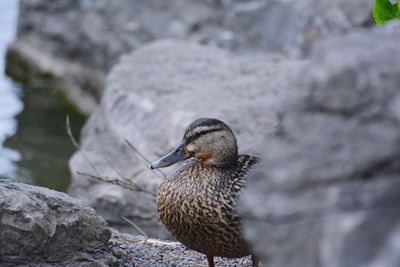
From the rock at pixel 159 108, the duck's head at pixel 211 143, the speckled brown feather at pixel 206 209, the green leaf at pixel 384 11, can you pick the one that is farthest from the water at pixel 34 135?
the green leaf at pixel 384 11

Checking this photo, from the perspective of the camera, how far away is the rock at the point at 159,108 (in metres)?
6.77

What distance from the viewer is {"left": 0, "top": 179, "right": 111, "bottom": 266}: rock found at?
3795mm

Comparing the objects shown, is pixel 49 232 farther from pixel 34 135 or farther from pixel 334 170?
pixel 34 135

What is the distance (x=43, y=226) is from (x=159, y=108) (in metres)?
3.58

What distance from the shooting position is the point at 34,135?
10.6 metres

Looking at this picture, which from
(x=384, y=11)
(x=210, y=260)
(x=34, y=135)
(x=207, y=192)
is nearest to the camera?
(x=384, y=11)

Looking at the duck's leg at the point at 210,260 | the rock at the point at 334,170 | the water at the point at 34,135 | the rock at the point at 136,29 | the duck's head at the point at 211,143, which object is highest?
the rock at the point at 136,29

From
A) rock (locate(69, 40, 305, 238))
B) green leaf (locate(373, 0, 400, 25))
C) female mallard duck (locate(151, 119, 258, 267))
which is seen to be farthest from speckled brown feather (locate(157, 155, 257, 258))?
rock (locate(69, 40, 305, 238))

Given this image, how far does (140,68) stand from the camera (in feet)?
27.3

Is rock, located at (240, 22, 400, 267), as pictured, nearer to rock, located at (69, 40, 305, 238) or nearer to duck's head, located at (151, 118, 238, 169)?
duck's head, located at (151, 118, 238, 169)

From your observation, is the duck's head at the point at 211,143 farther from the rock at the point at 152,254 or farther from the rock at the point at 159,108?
the rock at the point at 159,108

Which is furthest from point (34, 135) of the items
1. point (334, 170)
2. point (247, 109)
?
point (334, 170)

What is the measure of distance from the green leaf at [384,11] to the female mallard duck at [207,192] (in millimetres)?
966

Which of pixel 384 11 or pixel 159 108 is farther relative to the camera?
pixel 159 108
